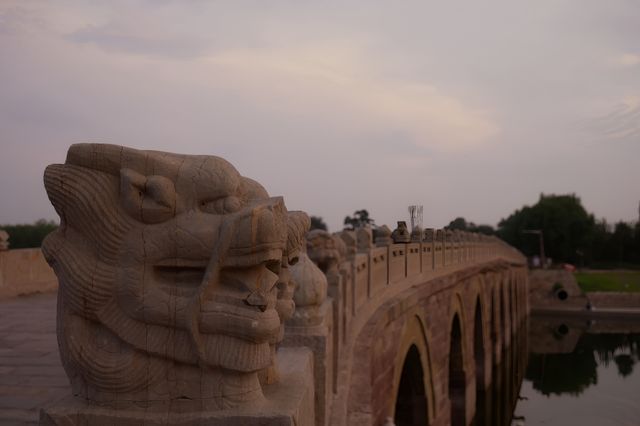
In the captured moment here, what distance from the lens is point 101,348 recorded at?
2.37 meters

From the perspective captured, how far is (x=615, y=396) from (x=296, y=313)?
20.3 metres

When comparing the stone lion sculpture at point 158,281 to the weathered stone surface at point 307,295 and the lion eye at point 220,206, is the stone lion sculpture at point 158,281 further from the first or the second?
the weathered stone surface at point 307,295

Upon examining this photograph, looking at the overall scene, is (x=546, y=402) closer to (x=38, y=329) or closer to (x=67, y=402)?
(x=38, y=329)

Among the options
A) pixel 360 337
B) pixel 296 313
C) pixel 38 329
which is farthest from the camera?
→ pixel 38 329

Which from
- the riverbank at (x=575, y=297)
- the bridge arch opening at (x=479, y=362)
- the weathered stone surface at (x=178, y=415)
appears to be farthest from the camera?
the riverbank at (x=575, y=297)

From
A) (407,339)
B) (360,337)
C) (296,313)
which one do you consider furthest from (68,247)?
(407,339)

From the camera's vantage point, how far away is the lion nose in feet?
7.81

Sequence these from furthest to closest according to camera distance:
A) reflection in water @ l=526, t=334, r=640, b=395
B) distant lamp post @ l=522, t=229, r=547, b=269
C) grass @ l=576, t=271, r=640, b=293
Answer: distant lamp post @ l=522, t=229, r=547, b=269, grass @ l=576, t=271, r=640, b=293, reflection in water @ l=526, t=334, r=640, b=395

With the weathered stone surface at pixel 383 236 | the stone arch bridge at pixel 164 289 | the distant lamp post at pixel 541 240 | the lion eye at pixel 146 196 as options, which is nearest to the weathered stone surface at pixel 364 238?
the weathered stone surface at pixel 383 236

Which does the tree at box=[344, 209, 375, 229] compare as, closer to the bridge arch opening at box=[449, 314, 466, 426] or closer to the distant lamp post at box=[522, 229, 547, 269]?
the bridge arch opening at box=[449, 314, 466, 426]

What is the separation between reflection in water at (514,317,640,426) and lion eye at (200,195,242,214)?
59.2ft

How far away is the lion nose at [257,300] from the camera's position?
2381 millimetres

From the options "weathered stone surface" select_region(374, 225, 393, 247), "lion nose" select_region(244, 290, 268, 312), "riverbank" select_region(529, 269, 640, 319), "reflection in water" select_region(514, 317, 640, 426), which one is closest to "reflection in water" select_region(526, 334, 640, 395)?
"reflection in water" select_region(514, 317, 640, 426)

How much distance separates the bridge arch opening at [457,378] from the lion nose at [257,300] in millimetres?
13529
